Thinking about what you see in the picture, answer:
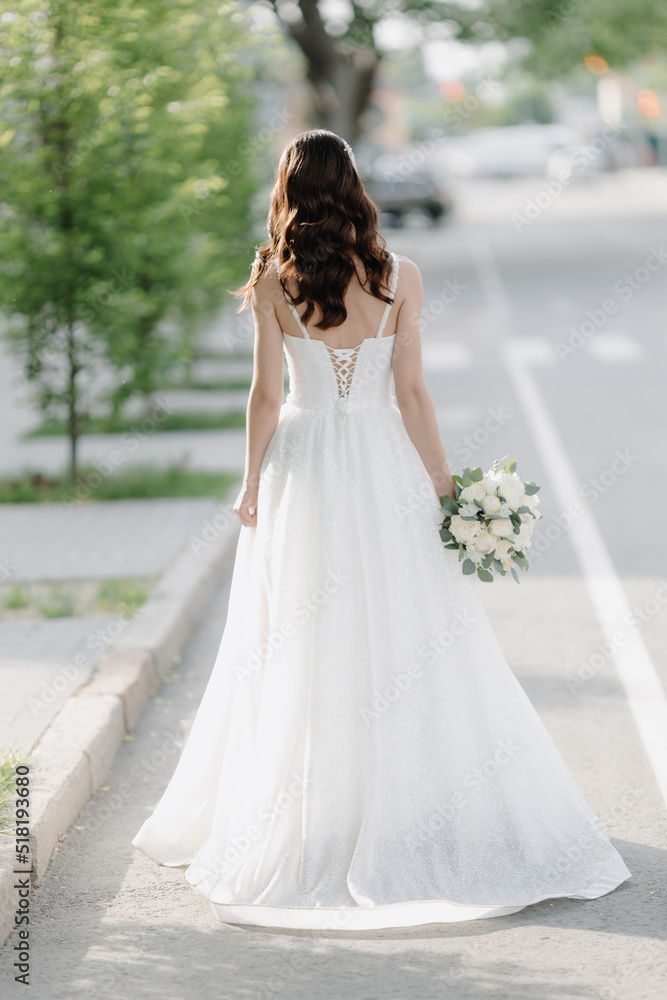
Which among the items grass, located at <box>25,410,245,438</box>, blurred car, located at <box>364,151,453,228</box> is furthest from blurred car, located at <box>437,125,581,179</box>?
grass, located at <box>25,410,245,438</box>

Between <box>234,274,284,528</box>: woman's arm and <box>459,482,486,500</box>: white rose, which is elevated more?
<box>234,274,284,528</box>: woman's arm

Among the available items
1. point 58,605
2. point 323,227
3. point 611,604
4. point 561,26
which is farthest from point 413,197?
point 323,227

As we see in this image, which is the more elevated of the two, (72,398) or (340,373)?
(72,398)

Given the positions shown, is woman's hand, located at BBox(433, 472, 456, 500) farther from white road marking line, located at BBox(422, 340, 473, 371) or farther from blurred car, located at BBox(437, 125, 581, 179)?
blurred car, located at BBox(437, 125, 581, 179)

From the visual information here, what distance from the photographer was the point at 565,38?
3244 cm

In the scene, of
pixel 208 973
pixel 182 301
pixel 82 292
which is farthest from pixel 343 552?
pixel 182 301

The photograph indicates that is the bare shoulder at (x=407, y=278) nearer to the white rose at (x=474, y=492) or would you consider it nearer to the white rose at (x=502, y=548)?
the white rose at (x=474, y=492)

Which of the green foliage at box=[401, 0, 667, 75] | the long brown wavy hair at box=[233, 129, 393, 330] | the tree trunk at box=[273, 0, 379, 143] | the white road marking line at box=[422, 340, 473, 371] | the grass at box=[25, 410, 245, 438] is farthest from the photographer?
the green foliage at box=[401, 0, 667, 75]

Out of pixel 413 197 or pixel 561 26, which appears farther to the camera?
pixel 413 197

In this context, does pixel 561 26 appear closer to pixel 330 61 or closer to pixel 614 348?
pixel 330 61

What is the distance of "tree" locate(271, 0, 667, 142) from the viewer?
29438 mm

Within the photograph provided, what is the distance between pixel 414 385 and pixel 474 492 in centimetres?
38

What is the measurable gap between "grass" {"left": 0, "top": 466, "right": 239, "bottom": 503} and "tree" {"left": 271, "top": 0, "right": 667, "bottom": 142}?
19.7 meters

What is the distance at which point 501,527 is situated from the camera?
400 centimetres
